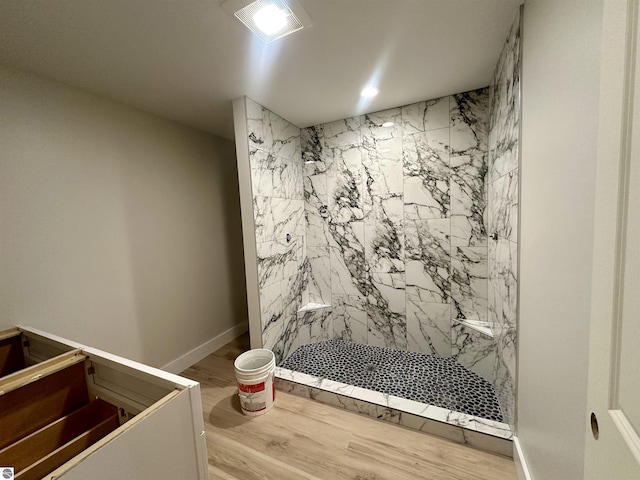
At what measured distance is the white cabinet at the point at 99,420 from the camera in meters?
0.75

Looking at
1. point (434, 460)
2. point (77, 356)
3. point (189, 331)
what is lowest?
point (434, 460)

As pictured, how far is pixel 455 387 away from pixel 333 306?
1.40 metres

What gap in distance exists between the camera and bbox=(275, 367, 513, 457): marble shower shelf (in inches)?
57.8

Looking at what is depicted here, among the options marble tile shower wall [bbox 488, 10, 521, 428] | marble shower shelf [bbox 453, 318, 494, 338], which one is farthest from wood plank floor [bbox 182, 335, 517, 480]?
marble shower shelf [bbox 453, 318, 494, 338]

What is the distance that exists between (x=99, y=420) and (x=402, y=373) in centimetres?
214

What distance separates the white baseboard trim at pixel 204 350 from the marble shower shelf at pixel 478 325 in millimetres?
2603

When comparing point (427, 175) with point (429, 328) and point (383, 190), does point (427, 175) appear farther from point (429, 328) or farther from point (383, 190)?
point (429, 328)

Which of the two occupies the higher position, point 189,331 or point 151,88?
point 151,88

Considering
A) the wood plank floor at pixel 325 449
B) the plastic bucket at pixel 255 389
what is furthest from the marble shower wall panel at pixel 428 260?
the plastic bucket at pixel 255 389

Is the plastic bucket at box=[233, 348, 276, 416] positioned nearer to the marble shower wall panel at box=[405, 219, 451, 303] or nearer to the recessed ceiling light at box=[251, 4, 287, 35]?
the marble shower wall panel at box=[405, 219, 451, 303]

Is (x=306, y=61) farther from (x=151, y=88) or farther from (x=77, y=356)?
(x=77, y=356)

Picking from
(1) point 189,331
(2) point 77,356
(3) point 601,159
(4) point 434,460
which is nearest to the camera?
(3) point 601,159

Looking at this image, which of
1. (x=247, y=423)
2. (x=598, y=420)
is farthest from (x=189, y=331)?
(x=598, y=420)

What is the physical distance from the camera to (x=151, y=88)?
5.96 ft
